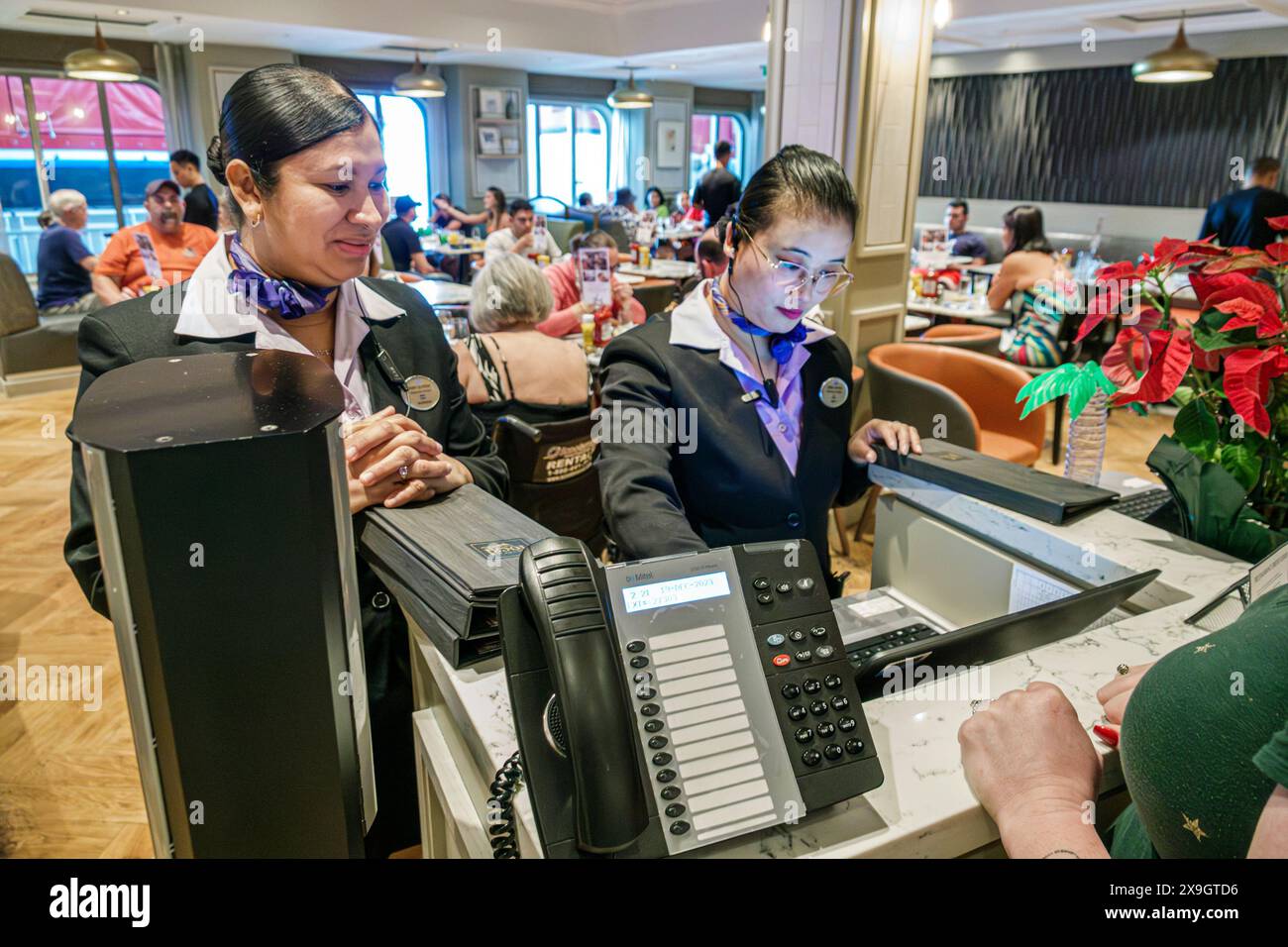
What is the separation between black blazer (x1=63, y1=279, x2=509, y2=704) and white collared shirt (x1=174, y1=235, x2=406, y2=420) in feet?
0.04

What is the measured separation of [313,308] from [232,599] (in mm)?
719

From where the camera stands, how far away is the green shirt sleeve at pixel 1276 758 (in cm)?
58

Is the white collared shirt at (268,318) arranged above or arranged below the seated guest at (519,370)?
above

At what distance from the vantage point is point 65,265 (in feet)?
21.6

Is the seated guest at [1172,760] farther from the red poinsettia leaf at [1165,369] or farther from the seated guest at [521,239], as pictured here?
the seated guest at [521,239]

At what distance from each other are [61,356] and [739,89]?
12.6 m

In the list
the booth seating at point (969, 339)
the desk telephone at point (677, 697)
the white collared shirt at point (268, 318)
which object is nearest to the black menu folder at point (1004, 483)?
the desk telephone at point (677, 697)

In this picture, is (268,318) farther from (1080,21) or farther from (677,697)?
(1080,21)

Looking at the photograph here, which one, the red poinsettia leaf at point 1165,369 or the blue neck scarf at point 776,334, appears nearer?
the red poinsettia leaf at point 1165,369

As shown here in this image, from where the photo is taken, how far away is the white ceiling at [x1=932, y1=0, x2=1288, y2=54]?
7.68 metres

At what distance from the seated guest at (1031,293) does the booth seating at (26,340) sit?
630 centimetres
